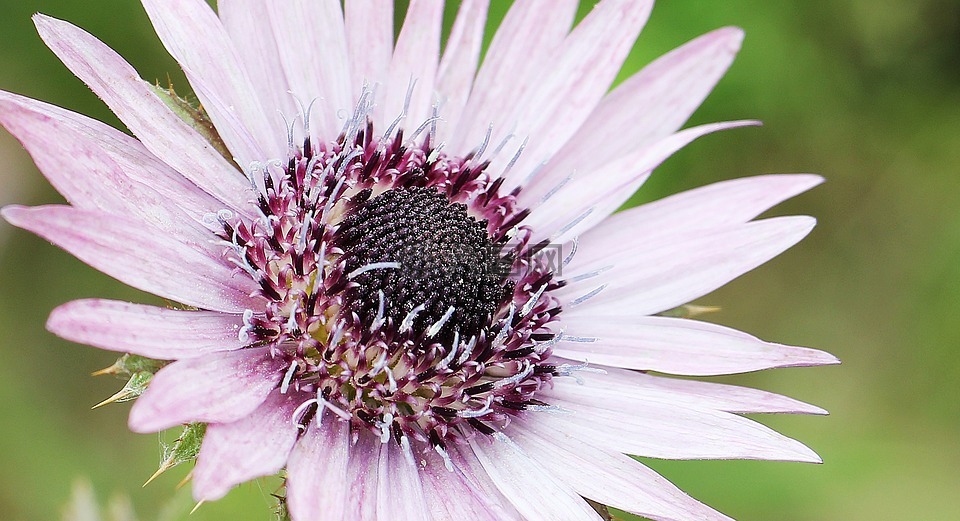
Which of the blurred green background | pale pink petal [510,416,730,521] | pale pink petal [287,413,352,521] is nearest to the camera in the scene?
pale pink petal [287,413,352,521]

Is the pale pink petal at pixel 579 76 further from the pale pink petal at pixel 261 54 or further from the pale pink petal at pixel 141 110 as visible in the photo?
the pale pink petal at pixel 141 110

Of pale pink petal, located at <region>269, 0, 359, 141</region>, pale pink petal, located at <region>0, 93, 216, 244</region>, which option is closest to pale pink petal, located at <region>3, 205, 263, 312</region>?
pale pink petal, located at <region>0, 93, 216, 244</region>

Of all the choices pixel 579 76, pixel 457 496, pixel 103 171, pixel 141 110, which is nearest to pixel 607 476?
pixel 457 496

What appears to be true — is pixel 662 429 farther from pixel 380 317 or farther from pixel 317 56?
pixel 317 56

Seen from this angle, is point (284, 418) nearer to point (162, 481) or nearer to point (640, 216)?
point (640, 216)

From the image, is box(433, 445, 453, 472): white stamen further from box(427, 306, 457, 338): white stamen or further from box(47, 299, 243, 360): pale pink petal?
box(47, 299, 243, 360): pale pink petal

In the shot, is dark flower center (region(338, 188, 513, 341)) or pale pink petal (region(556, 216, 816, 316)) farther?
pale pink petal (region(556, 216, 816, 316))
